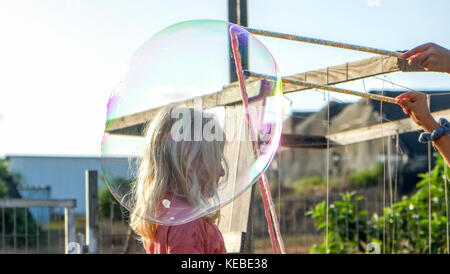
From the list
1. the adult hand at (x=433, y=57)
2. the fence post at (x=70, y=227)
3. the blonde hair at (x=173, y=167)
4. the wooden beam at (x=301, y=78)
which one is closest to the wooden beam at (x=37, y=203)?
the fence post at (x=70, y=227)

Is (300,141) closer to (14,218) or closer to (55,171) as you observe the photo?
(14,218)

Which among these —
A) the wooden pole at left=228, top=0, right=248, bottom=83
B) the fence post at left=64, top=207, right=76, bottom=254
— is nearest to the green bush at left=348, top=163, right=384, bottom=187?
the fence post at left=64, top=207, right=76, bottom=254

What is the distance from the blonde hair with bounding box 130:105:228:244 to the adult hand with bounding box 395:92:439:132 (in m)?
0.61

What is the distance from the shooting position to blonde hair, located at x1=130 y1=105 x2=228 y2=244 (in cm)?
203

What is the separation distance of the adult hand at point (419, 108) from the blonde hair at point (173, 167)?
0.61 m

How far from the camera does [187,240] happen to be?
201 centimetres

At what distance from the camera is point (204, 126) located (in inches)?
81.2

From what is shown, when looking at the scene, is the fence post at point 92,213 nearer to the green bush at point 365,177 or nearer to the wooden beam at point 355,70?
the wooden beam at point 355,70

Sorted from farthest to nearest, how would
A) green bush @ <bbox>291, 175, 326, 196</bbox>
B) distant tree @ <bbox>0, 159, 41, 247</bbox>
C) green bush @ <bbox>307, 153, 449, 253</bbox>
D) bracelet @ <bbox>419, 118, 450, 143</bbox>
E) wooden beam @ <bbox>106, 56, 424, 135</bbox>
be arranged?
green bush @ <bbox>291, 175, 326, 196</bbox> < distant tree @ <bbox>0, 159, 41, 247</bbox> < green bush @ <bbox>307, 153, 449, 253</bbox> < wooden beam @ <bbox>106, 56, 424, 135</bbox> < bracelet @ <bbox>419, 118, 450, 143</bbox>

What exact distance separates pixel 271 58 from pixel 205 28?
0.88 feet

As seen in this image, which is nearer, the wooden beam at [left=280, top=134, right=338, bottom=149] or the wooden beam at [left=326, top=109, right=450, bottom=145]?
the wooden beam at [left=326, top=109, right=450, bottom=145]

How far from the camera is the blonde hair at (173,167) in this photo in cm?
203

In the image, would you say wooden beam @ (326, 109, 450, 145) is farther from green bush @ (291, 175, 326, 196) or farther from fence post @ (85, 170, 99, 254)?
green bush @ (291, 175, 326, 196)
